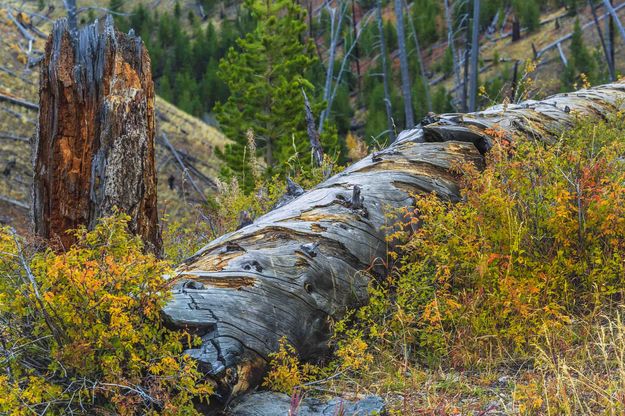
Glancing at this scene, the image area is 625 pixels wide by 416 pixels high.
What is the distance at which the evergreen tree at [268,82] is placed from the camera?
1912 centimetres

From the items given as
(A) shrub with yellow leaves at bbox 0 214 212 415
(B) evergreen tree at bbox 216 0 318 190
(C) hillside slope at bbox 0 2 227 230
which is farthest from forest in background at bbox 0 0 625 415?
(B) evergreen tree at bbox 216 0 318 190

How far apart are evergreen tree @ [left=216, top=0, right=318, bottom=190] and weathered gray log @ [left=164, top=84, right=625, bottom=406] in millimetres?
13502

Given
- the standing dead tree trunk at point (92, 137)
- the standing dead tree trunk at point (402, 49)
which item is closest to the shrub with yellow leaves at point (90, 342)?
the standing dead tree trunk at point (92, 137)

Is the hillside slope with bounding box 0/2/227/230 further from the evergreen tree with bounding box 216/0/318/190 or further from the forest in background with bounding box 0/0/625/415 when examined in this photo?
the forest in background with bounding box 0/0/625/415

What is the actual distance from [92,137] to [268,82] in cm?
1526

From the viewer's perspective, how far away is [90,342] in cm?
297

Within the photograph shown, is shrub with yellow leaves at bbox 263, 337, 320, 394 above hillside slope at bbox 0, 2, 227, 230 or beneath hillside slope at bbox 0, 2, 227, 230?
above

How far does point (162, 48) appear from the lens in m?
51.8

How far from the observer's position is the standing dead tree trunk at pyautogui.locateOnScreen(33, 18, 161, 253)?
15.3 feet

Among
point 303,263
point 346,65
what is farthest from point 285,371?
point 346,65

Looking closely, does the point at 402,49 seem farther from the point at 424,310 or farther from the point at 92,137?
the point at 424,310

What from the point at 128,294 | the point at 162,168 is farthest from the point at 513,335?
the point at 162,168

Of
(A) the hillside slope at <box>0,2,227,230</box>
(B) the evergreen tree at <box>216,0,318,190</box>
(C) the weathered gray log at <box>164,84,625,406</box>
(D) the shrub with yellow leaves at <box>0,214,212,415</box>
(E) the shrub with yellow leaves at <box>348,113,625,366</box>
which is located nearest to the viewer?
(D) the shrub with yellow leaves at <box>0,214,212,415</box>

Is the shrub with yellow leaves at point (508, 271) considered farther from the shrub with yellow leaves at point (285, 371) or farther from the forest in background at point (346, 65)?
the forest in background at point (346, 65)
